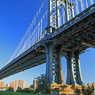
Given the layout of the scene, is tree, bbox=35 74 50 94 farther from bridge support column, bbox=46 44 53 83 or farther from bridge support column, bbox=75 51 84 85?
bridge support column, bbox=75 51 84 85

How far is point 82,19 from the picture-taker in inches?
703

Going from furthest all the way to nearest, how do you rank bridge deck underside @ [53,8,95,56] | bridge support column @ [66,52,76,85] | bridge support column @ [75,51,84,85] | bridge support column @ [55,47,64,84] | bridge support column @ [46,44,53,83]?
bridge support column @ [75,51,84,85]
bridge support column @ [66,52,76,85]
bridge support column @ [55,47,64,84]
bridge support column @ [46,44,53,83]
bridge deck underside @ [53,8,95,56]

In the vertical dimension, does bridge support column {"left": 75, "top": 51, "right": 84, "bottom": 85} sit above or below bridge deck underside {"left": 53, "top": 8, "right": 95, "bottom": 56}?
below

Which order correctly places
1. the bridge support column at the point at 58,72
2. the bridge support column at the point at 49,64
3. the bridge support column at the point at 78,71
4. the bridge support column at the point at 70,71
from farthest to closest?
the bridge support column at the point at 78,71
the bridge support column at the point at 70,71
the bridge support column at the point at 58,72
the bridge support column at the point at 49,64

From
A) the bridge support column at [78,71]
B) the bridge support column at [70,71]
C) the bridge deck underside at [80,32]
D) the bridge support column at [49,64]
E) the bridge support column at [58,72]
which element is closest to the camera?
the bridge deck underside at [80,32]

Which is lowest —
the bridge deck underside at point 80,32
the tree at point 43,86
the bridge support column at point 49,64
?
the tree at point 43,86

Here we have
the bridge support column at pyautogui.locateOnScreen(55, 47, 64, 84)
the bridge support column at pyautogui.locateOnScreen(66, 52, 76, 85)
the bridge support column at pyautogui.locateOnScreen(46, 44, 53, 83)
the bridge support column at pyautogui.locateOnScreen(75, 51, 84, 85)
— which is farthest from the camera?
the bridge support column at pyautogui.locateOnScreen(75, 51, 84, 85)

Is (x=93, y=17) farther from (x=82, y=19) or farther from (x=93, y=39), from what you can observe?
(x=93, y=39)

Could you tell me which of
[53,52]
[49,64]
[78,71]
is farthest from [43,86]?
[78,71]

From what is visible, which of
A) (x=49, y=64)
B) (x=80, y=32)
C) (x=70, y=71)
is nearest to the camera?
(x=80, y=32)

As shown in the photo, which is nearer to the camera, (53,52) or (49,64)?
(49,64)

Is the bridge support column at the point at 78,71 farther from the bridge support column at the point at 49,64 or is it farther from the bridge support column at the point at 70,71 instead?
the bridge support column at the point at 49,64

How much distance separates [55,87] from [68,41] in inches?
373

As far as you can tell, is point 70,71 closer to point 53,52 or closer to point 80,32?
point 53,52
